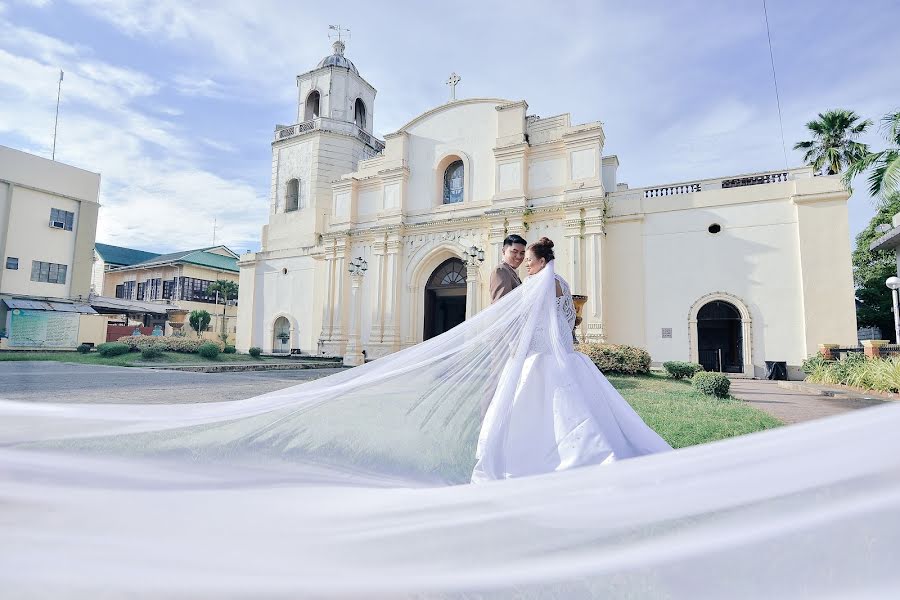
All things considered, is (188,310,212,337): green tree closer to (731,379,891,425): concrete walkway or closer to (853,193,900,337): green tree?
(731,379,891,425): concrete walkway

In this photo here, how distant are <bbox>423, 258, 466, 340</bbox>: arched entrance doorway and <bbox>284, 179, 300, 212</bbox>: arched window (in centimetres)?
886

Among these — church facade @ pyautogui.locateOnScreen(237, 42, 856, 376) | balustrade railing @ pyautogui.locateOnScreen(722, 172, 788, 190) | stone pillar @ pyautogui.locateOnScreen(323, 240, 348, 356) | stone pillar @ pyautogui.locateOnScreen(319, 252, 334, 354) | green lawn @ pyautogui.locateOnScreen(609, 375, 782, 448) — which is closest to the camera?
green lawn @ pyautogui.locateOnScreen(609, 375, 782, 448)

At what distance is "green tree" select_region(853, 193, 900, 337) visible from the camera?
25266mm

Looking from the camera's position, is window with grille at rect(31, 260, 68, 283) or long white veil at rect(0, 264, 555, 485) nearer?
long white veil at rect(0, 264, 555, 485)

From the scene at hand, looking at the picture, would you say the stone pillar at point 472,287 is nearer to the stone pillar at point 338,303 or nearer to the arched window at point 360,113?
the stone pillar at point 338,303

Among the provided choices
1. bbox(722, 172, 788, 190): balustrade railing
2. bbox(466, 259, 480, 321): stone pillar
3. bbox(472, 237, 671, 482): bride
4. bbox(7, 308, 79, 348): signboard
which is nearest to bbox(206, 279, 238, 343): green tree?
bbox(7, 308, 79, 348): signboard

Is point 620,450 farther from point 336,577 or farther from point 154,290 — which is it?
point 154,290

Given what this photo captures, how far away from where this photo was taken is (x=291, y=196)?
78.9 feet

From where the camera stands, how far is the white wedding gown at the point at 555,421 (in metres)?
2.76

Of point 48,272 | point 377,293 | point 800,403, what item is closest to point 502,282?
point 800,403

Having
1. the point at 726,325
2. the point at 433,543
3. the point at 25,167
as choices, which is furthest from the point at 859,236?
the point at 25,167

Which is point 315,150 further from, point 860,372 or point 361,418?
point 361,418

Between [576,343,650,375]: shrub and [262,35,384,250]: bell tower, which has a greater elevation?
[262,35,384,250]: bell tower

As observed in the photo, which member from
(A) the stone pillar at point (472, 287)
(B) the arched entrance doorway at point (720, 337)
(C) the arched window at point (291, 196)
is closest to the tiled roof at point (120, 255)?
(C) the arched window at point (291, 196)
